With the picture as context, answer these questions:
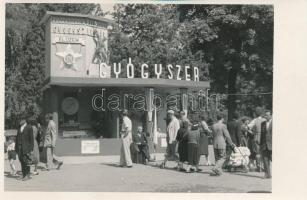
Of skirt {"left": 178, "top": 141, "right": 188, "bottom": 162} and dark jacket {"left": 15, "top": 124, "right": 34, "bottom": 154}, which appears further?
skirt {"left": 178, "top": 141, "right": 188, "bottom": 162}

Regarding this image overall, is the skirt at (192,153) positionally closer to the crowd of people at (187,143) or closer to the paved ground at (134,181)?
the crowd of people at (187,143)

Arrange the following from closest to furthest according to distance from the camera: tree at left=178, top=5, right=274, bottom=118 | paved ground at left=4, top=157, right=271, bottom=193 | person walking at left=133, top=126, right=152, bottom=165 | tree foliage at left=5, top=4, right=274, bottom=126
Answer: paved ground at left=4, top=157, right=271, bottom=193, person walking at left=133, top=126, right=152, bottom=165, tree at left=178, top=5, right=274, bottom=118, tree foliage at left=5, top=4, right=274, bottom=126

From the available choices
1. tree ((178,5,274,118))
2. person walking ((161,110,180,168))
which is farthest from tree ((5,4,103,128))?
tree ((178,5,274,118))

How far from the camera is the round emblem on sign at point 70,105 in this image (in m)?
15.4

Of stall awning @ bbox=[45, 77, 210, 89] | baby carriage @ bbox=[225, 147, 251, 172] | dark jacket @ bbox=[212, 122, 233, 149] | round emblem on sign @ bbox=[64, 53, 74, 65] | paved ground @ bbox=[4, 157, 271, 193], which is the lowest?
paved ground @ bbox=[4, 157, 271, 193]

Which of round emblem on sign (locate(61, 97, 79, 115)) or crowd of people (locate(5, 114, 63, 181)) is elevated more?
round emblem on sign (locate(61, 97, 79, 115))

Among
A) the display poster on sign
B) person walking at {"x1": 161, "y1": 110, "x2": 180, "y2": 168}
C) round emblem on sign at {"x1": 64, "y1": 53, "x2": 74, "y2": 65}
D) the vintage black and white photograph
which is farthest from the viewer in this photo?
round emblem on sign at {"x1": 64, "y1": 53, "x2": 74, "y2": 65}

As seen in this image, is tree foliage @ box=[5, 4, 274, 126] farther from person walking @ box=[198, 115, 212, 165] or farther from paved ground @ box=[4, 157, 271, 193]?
paved ground @ box=[4, 157, 271, 193]

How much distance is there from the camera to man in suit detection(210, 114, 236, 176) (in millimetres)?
11891

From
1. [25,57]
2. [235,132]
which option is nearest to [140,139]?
[235,132]

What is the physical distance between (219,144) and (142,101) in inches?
168

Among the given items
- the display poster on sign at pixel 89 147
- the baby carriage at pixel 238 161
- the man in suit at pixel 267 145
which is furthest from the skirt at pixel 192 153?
the display poster on sign at pixel 89 147

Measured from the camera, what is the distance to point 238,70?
18.8 meters
